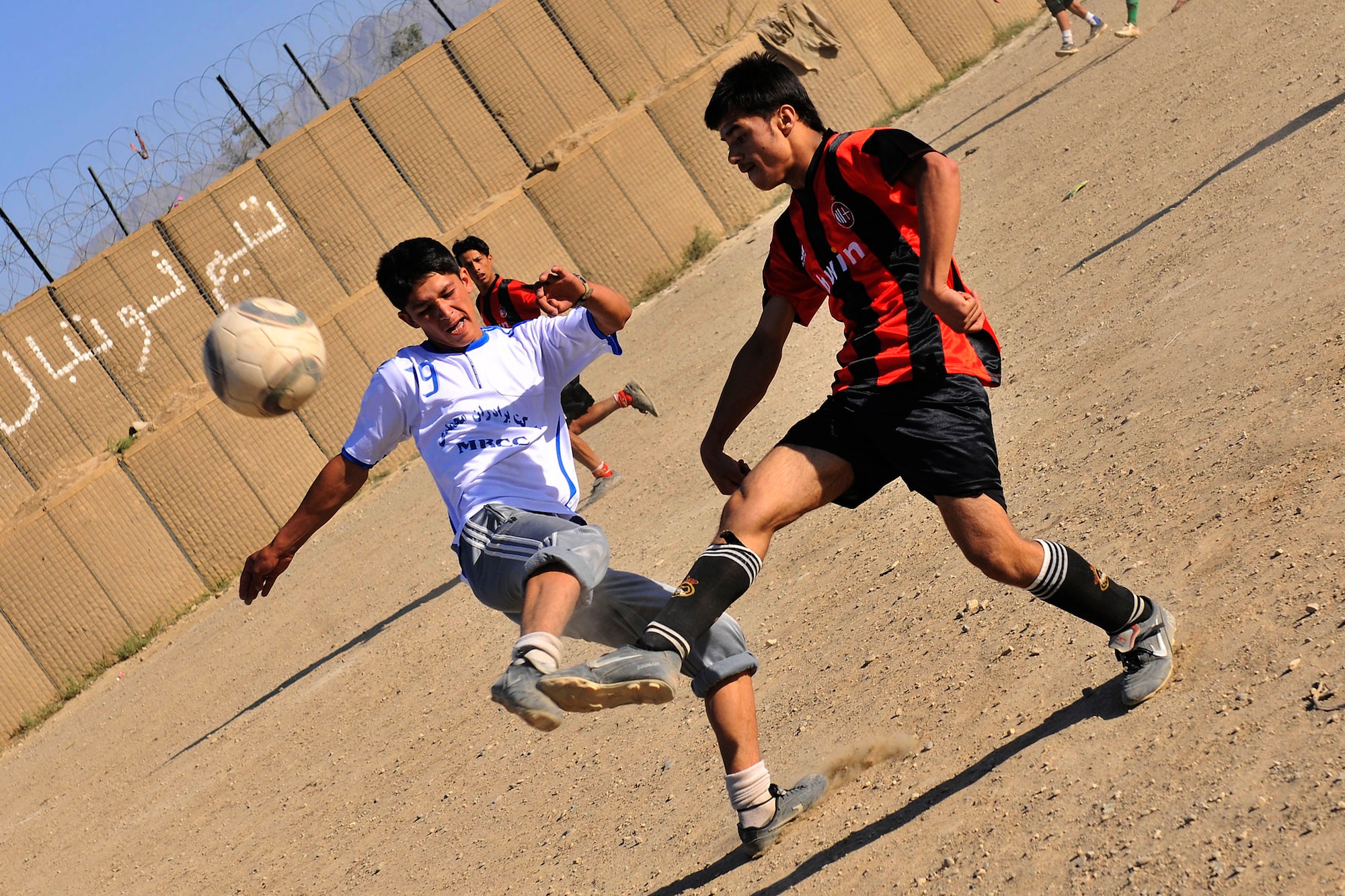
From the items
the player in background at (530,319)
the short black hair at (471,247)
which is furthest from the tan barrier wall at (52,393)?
the short black hair at (471,247)

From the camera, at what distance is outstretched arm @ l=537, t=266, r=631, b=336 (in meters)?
3.93

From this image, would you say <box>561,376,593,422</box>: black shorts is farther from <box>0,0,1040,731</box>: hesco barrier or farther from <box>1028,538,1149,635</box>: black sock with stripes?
<box>1028,538,1149,635</box>: black sock with stripes

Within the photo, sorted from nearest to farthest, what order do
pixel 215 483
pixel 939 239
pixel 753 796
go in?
pixel 939 239, pixel 753 796, pixel 215 483

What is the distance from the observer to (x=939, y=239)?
3049 mm

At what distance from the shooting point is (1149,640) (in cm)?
334

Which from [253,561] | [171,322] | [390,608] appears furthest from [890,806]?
[171,322]

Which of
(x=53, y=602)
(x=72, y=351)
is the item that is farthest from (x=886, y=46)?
(x=53, y=602)

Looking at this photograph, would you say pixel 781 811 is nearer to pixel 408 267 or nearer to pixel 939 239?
pixel 939 239

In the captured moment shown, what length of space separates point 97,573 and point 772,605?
8.37m

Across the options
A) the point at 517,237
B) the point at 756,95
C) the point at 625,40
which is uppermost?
the point at 625,40

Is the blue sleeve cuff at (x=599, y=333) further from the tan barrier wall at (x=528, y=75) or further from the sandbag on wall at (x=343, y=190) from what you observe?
the tan barrier wall at (x=528, y=75)

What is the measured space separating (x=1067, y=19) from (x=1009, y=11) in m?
2.19

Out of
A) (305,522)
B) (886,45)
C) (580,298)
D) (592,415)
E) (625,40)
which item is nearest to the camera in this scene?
(305,522)

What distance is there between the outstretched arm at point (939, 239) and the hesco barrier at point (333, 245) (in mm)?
9973
